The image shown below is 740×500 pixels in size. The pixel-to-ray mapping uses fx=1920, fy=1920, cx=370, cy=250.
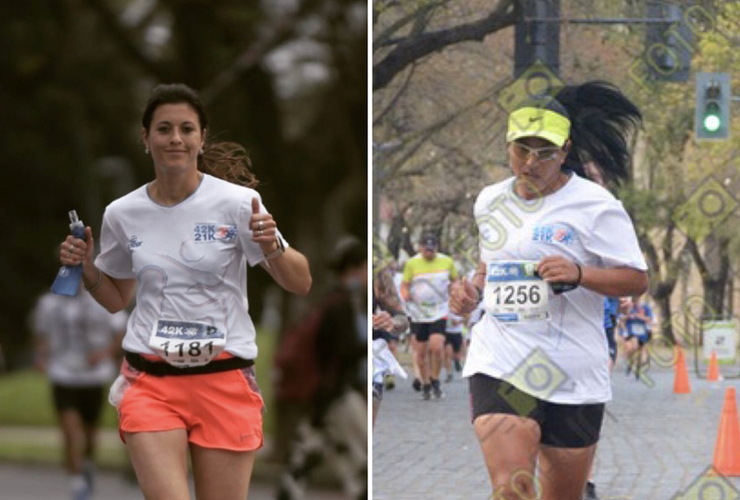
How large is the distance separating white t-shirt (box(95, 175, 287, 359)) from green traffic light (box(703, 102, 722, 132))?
2444 mm

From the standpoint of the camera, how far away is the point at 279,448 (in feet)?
48.8

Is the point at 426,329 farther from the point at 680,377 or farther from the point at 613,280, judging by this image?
the point at 613,280

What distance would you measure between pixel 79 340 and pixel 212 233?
6.90 meters

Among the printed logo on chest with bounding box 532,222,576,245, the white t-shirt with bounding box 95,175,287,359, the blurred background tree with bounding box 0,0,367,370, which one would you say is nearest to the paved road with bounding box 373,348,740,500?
the printed logo on chest with bounding box 532,222,576,245

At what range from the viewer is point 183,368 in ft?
18.2

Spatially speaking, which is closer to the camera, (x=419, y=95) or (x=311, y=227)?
(x=419, y=95)

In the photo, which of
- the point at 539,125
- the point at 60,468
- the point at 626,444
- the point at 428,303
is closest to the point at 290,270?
the point at 539,125

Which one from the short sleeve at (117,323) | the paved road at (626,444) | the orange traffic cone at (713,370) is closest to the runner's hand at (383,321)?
the paved road at (626,444)

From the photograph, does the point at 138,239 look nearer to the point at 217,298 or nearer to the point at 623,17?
the point at 217,298

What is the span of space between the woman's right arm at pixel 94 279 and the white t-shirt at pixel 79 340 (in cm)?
629

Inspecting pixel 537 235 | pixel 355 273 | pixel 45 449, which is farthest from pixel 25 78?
pixel 537 235

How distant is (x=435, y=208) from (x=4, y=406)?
2479 centimetres

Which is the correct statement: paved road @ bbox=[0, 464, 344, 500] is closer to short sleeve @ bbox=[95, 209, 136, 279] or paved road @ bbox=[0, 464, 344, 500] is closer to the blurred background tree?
the blurred background tree

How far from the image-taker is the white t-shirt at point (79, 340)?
12102mm
